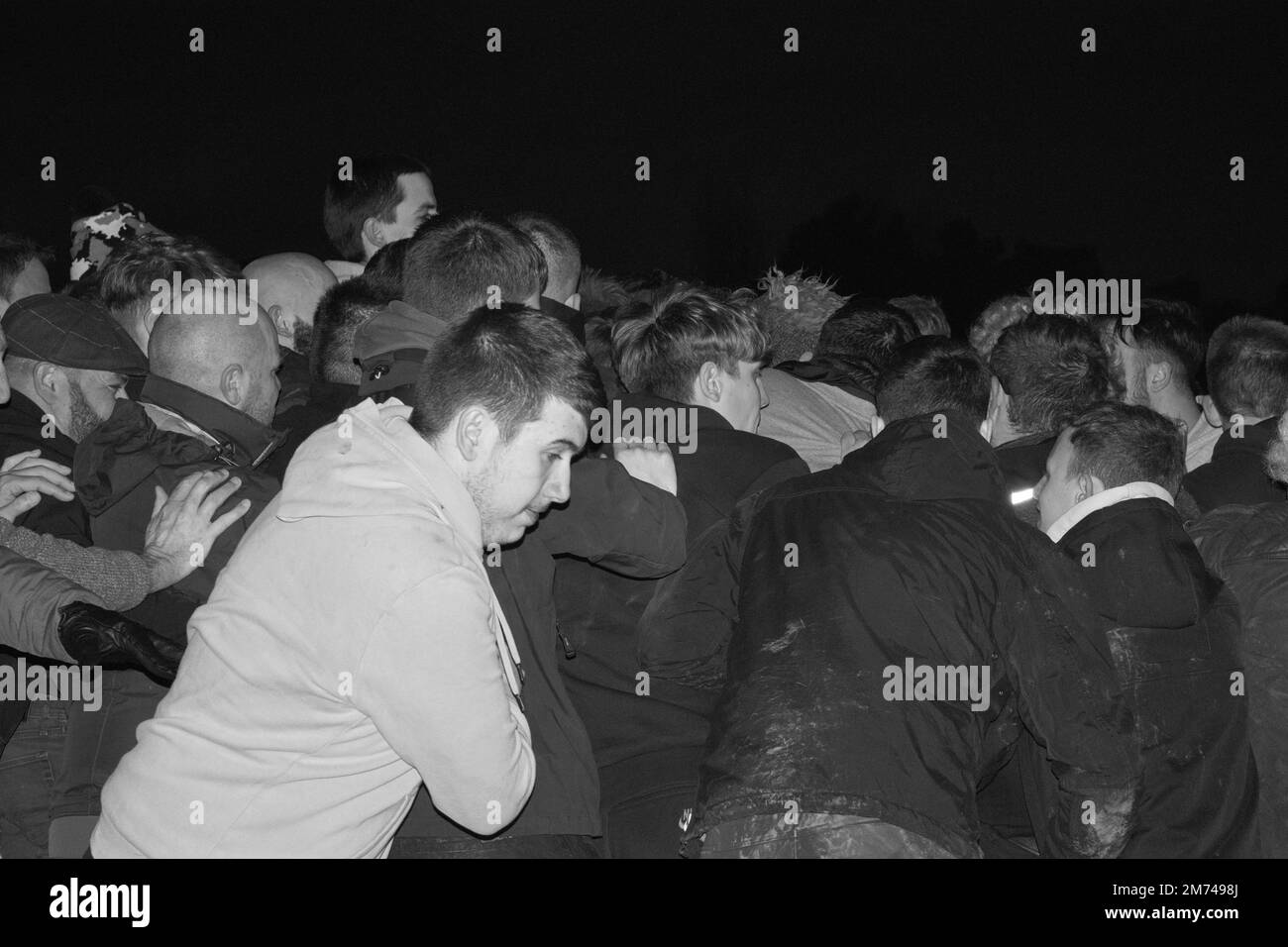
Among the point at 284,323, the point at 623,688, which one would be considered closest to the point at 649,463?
the point at 623,688

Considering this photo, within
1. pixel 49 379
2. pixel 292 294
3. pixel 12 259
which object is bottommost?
pixel 49 379

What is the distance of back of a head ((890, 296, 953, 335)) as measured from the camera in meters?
4.75

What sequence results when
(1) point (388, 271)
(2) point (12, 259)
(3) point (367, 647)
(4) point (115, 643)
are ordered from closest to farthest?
1. (3) point (367, 647)
2. (4) point (115, 643)
3. (1) point (388, 271)
4. (2) point (12, 259)

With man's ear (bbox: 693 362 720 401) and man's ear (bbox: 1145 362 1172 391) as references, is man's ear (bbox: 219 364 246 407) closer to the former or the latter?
man's ear (bbox: 693 362 720 401)

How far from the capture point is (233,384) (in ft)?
9.66

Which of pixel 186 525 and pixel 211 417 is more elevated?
pixel 211 417

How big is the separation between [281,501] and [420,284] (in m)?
0.91

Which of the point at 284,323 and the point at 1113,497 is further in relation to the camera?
the point at 284,323

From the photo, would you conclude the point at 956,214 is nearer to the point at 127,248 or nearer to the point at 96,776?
the point at 127,248

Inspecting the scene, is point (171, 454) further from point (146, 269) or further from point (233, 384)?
point (146, 269)

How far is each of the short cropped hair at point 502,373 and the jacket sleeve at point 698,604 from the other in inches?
26.4

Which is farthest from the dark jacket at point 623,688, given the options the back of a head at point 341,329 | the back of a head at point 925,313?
the back of a head at point 925,313

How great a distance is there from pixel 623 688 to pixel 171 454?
3.82 ft

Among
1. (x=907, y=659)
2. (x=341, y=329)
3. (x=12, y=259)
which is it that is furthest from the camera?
(x=12, y=259)
